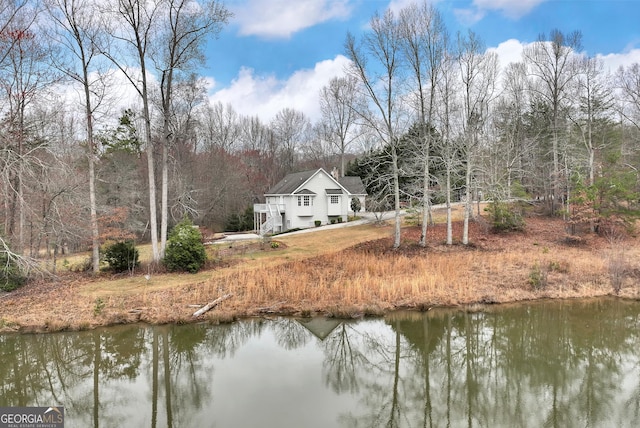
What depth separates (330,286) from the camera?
44.5 ft

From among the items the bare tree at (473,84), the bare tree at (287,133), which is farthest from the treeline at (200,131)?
the bare tree at (287,133)

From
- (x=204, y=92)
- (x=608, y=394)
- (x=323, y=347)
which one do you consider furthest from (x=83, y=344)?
(x=204, y=92)

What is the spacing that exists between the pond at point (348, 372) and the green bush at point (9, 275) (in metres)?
4.08

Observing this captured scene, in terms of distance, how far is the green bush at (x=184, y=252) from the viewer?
16.0m

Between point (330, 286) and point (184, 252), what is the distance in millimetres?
6681

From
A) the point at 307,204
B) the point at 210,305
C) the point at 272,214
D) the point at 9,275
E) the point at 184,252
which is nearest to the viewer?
the point at 210,305

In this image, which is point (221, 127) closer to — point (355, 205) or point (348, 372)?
point (355, 205)

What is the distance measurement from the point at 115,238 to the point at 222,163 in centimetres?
1576

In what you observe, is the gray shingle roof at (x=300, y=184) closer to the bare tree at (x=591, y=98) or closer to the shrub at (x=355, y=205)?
the shrub at (x=355, y=205)

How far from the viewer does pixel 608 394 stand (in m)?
7.16

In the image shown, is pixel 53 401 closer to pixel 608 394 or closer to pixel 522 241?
pixel 608 394

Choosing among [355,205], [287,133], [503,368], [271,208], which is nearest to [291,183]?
[271,208]

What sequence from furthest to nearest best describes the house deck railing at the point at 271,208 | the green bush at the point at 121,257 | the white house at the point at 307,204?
the house deck railing at the point at 271,208 < the white house at the point at 307,204 < the green bush at the point at 121,257

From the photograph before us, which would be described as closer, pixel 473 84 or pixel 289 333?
pixel 289 333
